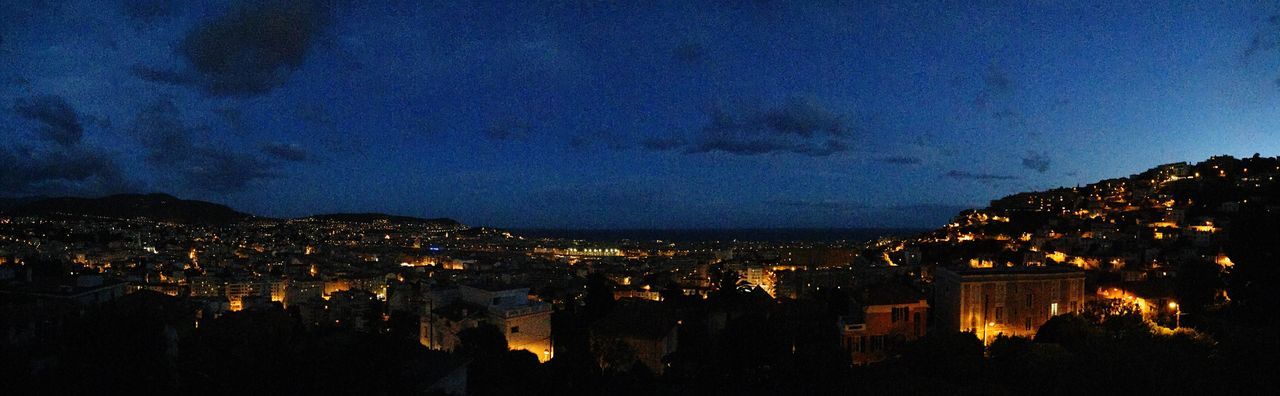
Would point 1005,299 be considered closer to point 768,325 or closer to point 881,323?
point 881,323

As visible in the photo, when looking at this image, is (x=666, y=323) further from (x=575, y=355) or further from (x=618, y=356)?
(x=575, y=355)

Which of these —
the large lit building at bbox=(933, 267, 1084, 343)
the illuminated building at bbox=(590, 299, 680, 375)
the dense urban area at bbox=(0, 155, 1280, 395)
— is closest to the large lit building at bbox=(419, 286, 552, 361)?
the dense urban area at bbox=(0, 155, 1280, 395)

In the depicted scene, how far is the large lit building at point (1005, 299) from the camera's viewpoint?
21359 mm

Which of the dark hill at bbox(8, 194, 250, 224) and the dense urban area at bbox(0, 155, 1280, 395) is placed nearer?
the dense urban area at bbox(0, 155, 1280, 395)

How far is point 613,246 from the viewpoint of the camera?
114 metres

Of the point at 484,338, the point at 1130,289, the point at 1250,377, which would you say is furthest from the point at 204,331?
the point at 1130,289

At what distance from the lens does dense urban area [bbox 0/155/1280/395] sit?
9383 millimetres

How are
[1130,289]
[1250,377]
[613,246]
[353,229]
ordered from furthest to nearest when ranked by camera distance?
1. [353,229]
2. [613,246]
3. [1130,289]
4. [1250,377]

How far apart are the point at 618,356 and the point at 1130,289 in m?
17.0

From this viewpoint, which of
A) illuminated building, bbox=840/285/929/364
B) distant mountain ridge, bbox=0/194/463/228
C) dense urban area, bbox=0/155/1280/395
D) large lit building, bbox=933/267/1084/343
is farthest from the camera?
distant mountain ridge, bbox=0/194/463/228

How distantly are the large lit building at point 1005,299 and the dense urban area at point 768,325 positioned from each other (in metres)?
0.06

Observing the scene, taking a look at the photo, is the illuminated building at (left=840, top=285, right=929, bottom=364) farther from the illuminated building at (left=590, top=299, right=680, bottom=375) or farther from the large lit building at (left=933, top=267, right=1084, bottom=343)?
the illuminated building at (left=590, top=299, right=680, bottom=375)

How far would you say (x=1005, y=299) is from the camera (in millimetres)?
21562

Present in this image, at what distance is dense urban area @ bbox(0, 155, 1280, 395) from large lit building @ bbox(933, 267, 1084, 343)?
6 centimetres
